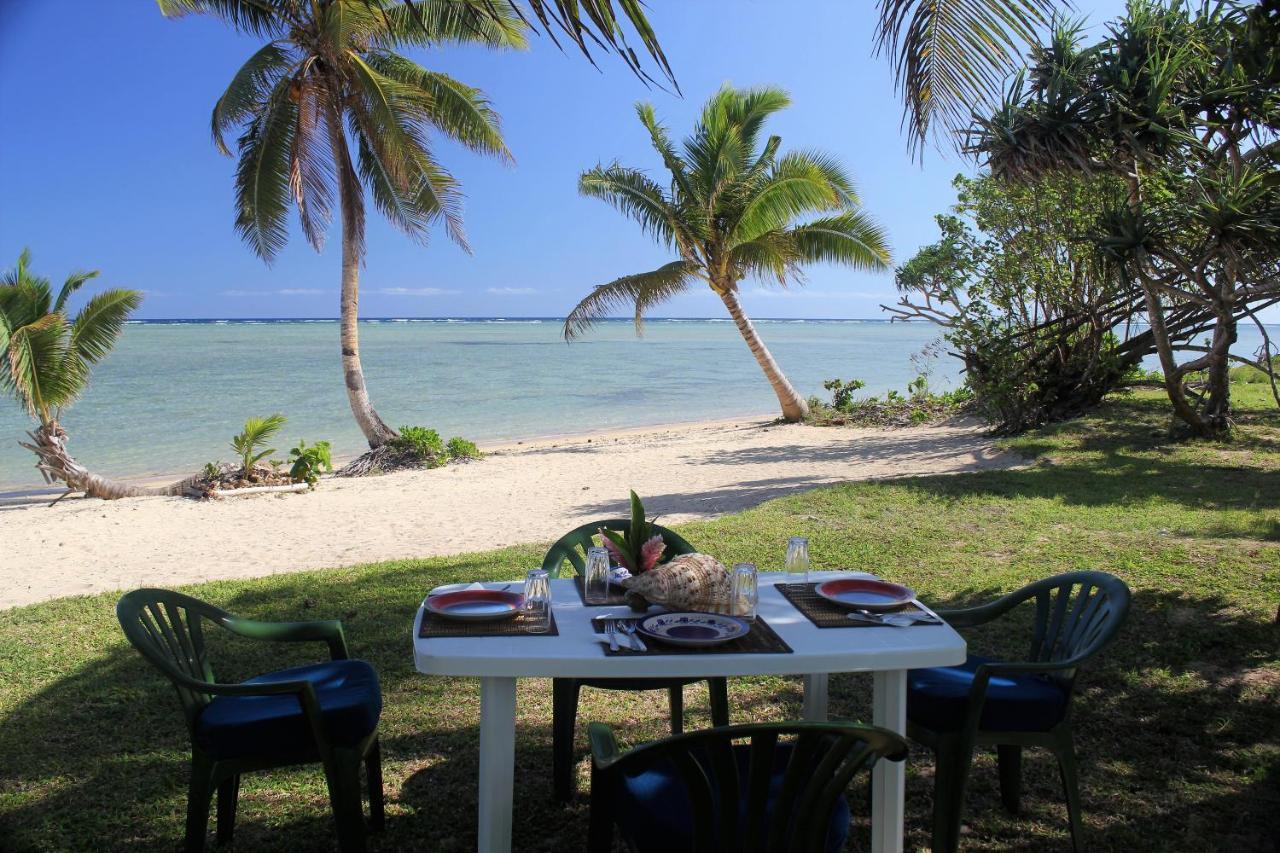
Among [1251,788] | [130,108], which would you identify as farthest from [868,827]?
[130,108]

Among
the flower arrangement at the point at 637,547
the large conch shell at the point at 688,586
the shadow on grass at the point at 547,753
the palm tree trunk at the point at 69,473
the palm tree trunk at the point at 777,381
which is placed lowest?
the shadow on grass at the point at 547,753

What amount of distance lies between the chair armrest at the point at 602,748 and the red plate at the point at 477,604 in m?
0.46

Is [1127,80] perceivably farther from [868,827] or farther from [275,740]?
[275,740]

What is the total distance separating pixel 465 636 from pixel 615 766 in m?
0.63

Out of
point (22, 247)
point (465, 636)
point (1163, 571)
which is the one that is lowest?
point (1163, 571)

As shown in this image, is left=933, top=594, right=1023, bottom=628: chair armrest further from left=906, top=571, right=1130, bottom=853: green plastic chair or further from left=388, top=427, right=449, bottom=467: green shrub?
left=388, top=427, right=449, bottom=467: green shrub

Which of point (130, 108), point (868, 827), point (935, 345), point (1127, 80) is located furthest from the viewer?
point (130, 108)

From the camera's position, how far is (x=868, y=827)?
3070 mm

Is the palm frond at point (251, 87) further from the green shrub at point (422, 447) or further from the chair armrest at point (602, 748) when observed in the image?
the chair armrest at point (602, 748)

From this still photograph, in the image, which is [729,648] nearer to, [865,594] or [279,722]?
[865,594]

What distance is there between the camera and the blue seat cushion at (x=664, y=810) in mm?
Result: 2148

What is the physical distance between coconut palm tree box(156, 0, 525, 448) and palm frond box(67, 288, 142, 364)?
281 cm

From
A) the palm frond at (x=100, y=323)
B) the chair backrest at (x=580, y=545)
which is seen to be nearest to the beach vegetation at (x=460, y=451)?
the palm frond at (x=100, y=323)

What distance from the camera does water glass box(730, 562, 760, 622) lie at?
106 inches
